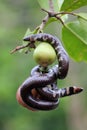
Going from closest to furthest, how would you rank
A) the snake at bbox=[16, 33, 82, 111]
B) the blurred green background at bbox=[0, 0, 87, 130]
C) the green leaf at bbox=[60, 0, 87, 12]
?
the snake at bbox=[16, 33, 82, 111]
the green leaf at bbox=[60, 0, 87, 12]
the blurred green background at bbox=[0, 0, 87, 130]

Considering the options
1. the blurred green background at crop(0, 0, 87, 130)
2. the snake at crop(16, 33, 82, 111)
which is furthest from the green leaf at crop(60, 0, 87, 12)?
the blurred green background at crop(0, 0, 87, 130)

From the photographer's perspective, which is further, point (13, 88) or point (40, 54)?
point (13, 88)

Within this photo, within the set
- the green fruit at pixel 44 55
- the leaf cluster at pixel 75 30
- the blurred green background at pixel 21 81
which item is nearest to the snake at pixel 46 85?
the green fruit at pixel 44 55

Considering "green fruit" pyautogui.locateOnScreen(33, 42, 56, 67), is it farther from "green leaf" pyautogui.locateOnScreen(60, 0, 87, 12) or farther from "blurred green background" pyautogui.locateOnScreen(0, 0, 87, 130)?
"blurred green background" pyautogui.locateOnScreen(0, 0, 87, 130)

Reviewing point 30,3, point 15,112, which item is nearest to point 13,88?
point 15,112

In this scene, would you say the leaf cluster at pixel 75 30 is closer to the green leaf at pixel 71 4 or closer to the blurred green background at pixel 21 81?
the green leaf at pixel 71 4

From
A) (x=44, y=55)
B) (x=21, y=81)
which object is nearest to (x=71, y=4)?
(x=44, y=55)

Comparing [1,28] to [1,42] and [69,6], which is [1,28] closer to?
[1,42]

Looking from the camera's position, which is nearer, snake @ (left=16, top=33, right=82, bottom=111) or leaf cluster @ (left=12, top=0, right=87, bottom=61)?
snake @ (left=16, top=33, right=82, bottom=111)
